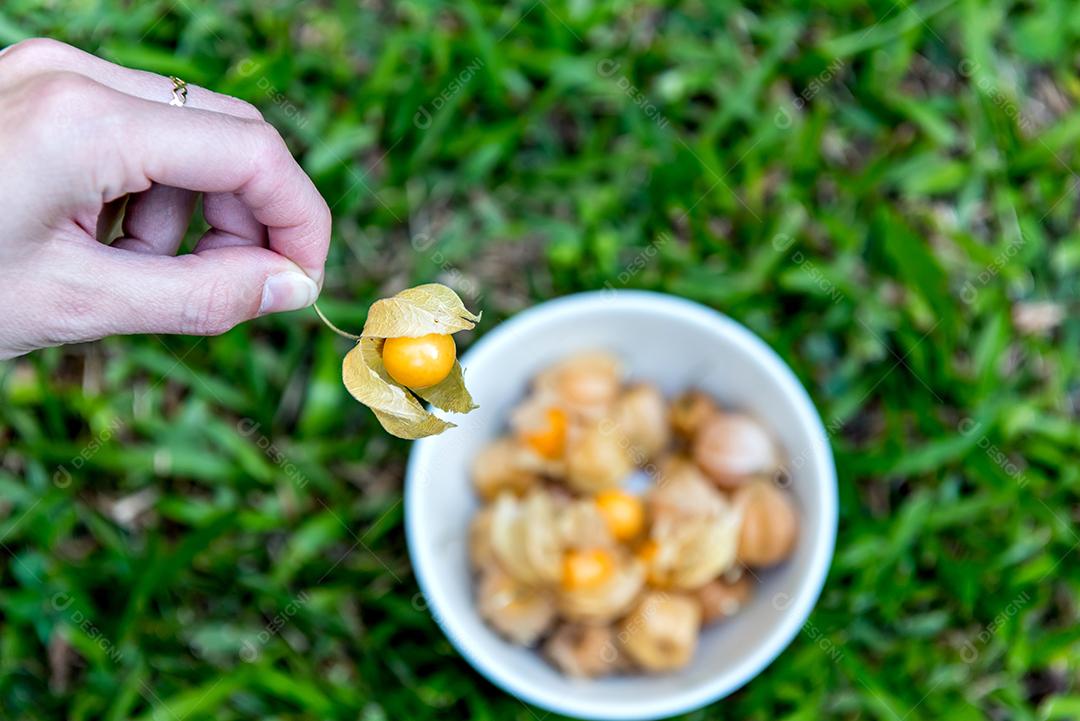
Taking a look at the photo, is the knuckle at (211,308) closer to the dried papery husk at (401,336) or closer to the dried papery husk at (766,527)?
the dried papery husk at (401,336)

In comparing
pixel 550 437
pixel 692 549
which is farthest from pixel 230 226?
A: pixel 692 549

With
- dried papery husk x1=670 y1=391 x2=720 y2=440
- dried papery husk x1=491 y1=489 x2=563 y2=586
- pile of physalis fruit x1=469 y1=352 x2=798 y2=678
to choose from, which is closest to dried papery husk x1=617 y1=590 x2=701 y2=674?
pile of physalis fruit x1=469 y1=352 x2=798 y2=678

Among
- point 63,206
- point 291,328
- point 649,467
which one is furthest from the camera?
point 291,328

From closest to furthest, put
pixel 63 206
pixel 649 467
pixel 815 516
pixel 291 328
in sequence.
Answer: pixel 63 206
pixel 815 516
pixel 649 467
pixel 291 328

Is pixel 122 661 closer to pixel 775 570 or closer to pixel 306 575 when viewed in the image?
pixel 306 575

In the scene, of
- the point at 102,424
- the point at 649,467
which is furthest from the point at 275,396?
the point at 649,467
